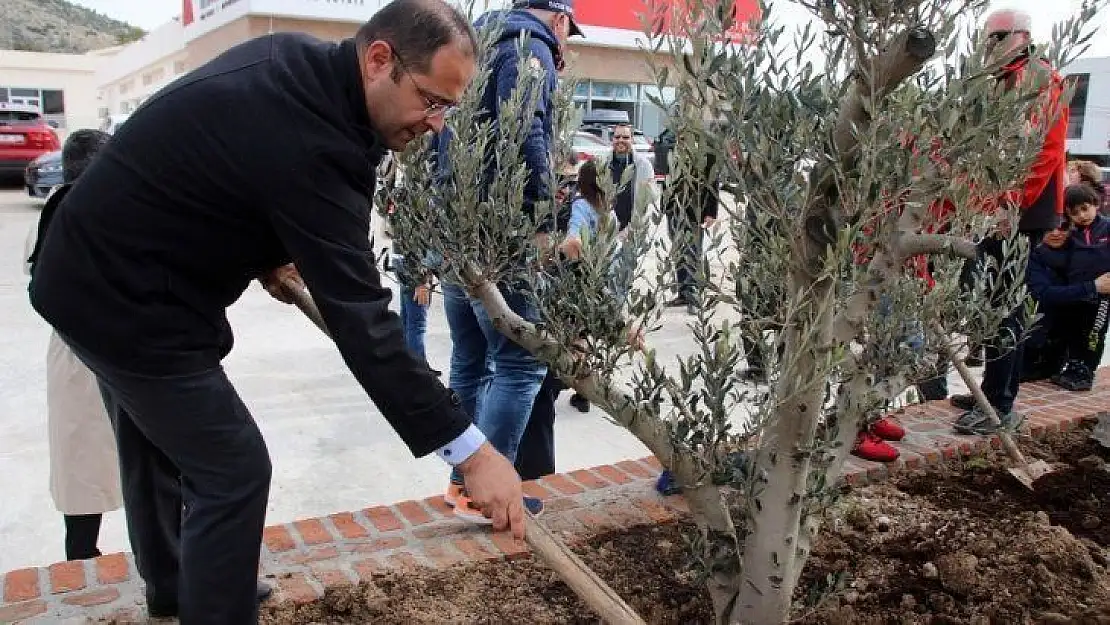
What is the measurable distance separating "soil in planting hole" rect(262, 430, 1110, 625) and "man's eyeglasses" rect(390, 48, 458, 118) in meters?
1.35

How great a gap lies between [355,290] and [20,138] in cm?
1884

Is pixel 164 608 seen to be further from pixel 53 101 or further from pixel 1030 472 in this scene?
pixel 53 101

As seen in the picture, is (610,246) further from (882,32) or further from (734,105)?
(882,32)

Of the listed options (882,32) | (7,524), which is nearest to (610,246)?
(882,32)

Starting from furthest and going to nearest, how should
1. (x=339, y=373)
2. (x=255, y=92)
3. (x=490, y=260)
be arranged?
(x=339, y=373) → (x=490, y=260) → (x=255, y=92)

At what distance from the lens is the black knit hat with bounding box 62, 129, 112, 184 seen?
3.00 meters

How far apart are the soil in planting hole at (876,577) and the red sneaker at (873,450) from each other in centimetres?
23

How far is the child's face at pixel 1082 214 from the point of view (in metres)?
5.37

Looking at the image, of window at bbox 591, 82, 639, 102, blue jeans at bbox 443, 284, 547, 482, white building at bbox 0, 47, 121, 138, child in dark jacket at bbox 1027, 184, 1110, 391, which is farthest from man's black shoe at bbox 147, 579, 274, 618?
white building at bbox 0, 47, 121, 138

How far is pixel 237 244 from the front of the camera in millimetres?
1917

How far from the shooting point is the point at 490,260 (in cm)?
241

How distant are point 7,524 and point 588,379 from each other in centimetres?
300

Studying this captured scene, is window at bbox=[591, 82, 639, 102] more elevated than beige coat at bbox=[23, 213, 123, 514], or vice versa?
window at bbox=[591, 82, 639, 102]

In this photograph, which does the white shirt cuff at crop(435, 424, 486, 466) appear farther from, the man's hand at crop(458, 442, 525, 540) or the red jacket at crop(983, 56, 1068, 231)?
the red jacket at crop(983, 56, 1068, 231)
